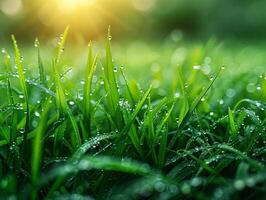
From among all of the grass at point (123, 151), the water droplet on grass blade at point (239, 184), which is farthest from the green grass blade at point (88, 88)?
the water droplet on grass blade at point (239, 184)

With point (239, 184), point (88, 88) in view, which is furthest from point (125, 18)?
point (239, 184)

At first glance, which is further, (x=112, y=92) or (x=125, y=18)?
(x=125, y=18)

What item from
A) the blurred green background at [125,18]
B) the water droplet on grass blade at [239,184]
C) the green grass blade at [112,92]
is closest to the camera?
the water droplet on grass blade at [239,184]

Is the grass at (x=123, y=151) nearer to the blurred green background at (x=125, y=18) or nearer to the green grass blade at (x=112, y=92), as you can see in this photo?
the green grass blade at (x=112, y=92)

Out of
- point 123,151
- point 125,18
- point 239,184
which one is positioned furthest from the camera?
point 125,18

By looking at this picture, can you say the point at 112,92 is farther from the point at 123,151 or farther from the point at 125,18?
the point at 125,18

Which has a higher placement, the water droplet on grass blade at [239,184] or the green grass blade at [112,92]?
the green grass blade at [112,92]

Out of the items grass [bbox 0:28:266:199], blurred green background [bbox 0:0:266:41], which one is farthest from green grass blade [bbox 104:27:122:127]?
blurred green background [bbox 0:0:266:41]

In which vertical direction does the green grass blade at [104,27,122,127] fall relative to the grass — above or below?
above

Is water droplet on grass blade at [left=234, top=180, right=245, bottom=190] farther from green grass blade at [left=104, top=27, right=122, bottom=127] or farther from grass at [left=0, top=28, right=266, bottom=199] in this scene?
green grass blade at [left=104, top=27, right=122, bottom=127]

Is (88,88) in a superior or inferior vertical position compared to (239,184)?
superior
